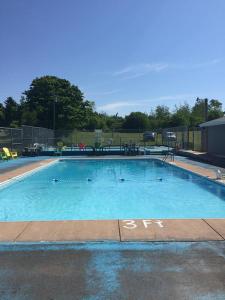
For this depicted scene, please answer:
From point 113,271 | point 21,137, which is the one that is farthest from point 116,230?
point 21,137

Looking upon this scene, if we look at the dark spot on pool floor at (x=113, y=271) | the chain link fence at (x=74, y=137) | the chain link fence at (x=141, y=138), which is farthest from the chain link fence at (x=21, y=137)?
the dark spot on pool floor at (x=113, y=271)

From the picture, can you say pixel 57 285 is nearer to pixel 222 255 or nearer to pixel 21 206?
pixel 222 255

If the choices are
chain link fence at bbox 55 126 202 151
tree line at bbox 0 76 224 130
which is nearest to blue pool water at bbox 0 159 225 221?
chain link fence at bbox 55 126 202 151

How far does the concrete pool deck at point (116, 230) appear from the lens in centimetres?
576

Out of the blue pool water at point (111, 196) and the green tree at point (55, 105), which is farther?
the green tree at point (55, 105)

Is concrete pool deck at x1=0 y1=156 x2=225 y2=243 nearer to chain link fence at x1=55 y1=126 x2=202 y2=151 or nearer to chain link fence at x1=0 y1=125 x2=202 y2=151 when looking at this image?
chain link fence at x1=0 y1=125 x2=202 y2=151

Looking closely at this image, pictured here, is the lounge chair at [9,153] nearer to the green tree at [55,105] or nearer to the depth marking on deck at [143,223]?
the depth marking on deck at [143,223]

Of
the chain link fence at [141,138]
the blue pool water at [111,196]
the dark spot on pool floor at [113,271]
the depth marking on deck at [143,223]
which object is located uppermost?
the chain link fence at [141,138]

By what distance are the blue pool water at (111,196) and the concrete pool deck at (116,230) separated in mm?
2104

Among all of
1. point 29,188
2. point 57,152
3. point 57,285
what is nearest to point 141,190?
point 29,188

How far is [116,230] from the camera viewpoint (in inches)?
245

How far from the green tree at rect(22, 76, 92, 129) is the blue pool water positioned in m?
26.9

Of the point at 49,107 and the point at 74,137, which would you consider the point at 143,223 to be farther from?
the point at 49,107

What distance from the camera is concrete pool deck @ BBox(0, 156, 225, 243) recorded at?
5758mm
